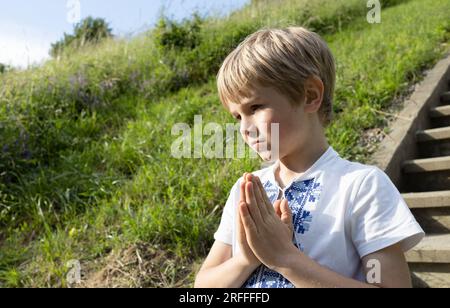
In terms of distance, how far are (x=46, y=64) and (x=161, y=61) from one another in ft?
5.28

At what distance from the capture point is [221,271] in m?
1.27

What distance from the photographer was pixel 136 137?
429 centimetres

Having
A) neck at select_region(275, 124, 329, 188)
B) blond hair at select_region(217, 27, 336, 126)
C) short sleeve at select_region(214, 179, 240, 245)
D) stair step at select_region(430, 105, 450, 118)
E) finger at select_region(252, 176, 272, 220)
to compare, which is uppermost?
stair step at select_region(430, 105, 450, 118)

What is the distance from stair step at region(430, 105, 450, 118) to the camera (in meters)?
4.18

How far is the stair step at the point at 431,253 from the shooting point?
2.69 meters

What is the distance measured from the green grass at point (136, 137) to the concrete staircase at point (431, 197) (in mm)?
408

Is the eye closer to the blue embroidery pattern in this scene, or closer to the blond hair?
the blond hair

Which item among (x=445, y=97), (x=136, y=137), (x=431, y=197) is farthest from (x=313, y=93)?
(x=445, y=97)

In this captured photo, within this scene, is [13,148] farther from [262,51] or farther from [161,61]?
[262,51]

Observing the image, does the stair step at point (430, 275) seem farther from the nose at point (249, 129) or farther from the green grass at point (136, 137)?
the nose at point (249, 129)

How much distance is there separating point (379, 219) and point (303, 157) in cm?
30

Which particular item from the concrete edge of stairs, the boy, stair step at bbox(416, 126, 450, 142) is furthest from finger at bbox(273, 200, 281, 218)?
stair step at bbox(416, 126, 450, 142)

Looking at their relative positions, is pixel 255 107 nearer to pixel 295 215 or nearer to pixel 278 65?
pixel 278 65
